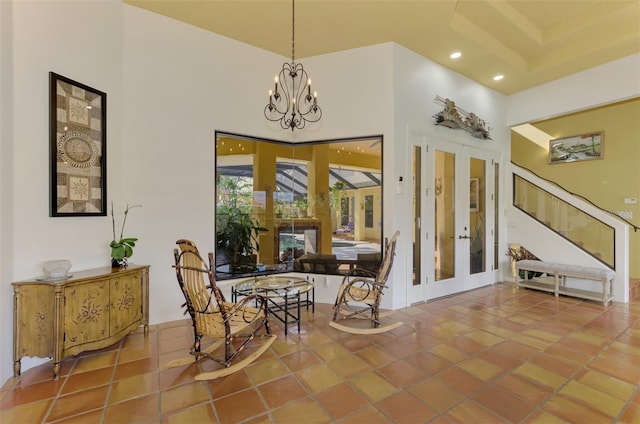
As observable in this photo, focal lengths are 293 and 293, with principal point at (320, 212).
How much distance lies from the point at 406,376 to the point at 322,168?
3091 mm

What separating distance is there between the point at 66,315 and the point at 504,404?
354cm

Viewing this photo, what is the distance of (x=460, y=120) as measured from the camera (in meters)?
4.82

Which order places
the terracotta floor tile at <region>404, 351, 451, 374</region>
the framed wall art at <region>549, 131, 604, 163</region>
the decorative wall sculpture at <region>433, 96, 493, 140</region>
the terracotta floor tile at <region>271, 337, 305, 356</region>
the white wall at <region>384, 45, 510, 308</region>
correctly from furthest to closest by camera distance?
the framed wall art at <region>549, 131, 604, 163</region> → the decorative wall sculpture at <region>433, 96, 493, 140</region> → the white wall at <region>384, 45, 510, 308</region> → the terracotta floor tile at <region>271, 337, 305, 356</region> → the terracotta floor tile at <region>404, 351, 451, 374</region>

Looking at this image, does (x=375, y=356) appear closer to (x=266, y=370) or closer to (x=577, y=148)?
(x=266, y=370)

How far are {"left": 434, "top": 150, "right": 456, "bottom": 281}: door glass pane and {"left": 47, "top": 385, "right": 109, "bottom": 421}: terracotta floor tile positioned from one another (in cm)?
437

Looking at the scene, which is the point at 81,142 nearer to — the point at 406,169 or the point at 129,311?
the point at 129,311

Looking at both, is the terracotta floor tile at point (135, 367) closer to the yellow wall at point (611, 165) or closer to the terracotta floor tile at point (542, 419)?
the terracotta floor tile at point (542, 419)

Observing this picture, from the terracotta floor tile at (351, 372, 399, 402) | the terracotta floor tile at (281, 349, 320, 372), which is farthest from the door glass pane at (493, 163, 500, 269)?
the terracotta floor tile at (281, 349, 320, 372)

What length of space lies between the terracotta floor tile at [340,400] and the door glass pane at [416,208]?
2.54 m

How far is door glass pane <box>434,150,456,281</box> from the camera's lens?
4.82m

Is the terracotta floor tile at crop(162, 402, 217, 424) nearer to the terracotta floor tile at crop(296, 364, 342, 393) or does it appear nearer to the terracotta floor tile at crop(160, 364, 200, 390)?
the terracotta floor tile at crop(160, 364, 200, 390)

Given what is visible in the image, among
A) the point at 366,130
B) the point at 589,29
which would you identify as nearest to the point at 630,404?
the point at 366,130

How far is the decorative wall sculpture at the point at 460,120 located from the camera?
4628 millimetres

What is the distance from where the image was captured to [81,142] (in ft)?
9.78
